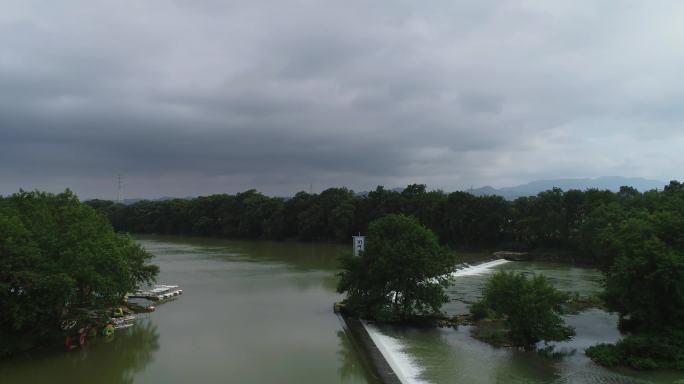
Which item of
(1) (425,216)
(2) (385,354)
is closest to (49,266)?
(2) (385,354)

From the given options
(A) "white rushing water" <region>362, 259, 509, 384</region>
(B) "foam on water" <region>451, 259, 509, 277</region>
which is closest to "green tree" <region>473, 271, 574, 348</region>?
(A) "white rushing water" <region>362, 259, 509, 384</region>

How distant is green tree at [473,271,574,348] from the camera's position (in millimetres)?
19531

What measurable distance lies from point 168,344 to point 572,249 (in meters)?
47.2

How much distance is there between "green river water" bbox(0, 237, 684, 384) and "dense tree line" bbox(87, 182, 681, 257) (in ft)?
57.3

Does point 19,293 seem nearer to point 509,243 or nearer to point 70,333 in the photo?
point 70,333

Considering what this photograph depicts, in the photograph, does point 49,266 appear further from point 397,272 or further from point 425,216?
point 425,216

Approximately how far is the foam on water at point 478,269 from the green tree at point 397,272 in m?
18.7

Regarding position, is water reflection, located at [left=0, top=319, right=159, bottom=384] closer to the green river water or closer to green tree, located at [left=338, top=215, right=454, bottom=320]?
the green river water

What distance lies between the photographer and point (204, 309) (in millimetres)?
28172

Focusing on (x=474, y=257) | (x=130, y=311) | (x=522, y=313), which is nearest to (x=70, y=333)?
(x=130, y=311)

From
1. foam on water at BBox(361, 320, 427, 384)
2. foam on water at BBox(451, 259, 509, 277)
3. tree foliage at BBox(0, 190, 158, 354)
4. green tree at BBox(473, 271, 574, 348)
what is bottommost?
foam on water at BBox(361, 320, 427, 384)

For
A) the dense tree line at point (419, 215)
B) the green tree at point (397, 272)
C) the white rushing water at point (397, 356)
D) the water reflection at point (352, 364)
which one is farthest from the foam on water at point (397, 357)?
the dense tree line at point (419, 215)

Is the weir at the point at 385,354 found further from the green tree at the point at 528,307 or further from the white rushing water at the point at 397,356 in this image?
the green tree at the point at 528,307

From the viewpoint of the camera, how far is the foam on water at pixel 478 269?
4356 cm
